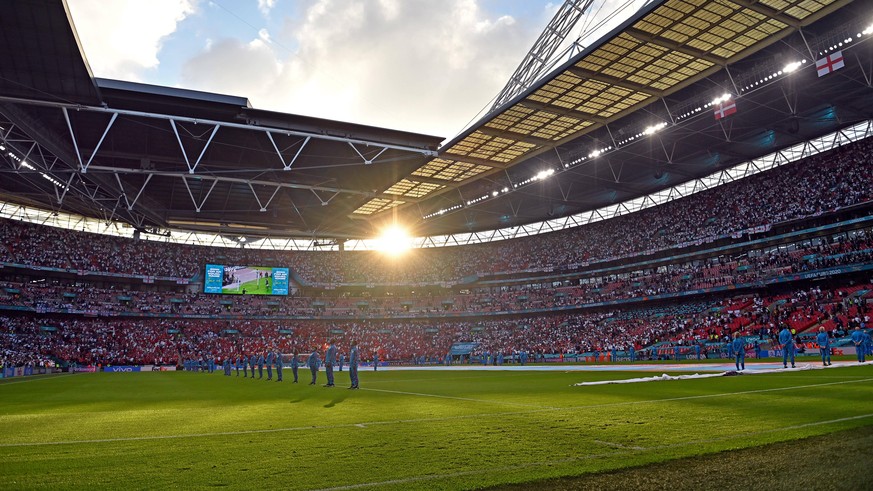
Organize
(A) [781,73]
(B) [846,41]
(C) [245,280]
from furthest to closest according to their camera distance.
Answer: (C) [245,280] < (A) [781,73] < (B) [846,41]

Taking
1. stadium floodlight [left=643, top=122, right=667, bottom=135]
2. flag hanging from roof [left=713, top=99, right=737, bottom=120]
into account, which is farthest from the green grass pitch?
stadium floodlight [left=643, top=122, right=667, bottom=135]

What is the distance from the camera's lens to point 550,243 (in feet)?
217

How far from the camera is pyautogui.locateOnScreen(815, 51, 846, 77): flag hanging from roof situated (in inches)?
976

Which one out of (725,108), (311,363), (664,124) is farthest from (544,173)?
(311,363)

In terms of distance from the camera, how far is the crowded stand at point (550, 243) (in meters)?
41.9

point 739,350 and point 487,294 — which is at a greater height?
point 487,294

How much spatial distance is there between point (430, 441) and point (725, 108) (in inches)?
1165

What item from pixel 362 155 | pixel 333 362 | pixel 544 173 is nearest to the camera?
pixel 333 362

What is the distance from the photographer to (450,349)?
63.3 m

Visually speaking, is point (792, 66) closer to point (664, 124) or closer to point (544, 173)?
point (664, 124)

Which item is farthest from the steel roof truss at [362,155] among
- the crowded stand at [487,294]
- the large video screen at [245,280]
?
the large video screen at [245,280]

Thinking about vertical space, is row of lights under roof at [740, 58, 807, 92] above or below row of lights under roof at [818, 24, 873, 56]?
below

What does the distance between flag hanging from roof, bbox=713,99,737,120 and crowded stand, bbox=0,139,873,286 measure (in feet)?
55.8

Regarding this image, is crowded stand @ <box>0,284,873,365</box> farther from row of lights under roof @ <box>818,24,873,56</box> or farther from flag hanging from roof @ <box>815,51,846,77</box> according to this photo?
row of lights under roof @ <box>818,24,873,56</box>
